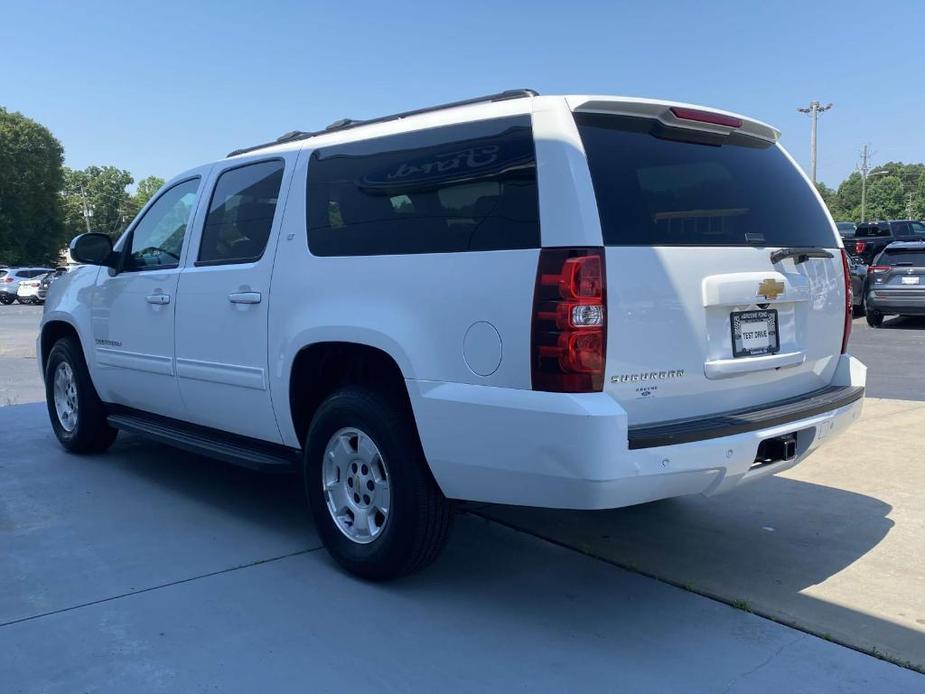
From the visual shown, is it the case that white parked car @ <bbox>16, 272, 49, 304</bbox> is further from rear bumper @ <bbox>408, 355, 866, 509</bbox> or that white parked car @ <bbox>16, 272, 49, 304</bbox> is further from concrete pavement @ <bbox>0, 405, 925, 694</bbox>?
rear bumper @ <bbox>408, 355, 866, 509</bbox>

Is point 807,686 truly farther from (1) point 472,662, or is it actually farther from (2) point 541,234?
(2) point 541,234

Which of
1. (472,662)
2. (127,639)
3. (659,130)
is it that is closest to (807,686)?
(472,662)

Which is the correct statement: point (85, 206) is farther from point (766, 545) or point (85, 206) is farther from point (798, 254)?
point (798, 254)

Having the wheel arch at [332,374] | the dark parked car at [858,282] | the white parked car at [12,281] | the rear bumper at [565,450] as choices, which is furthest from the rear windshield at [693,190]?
the white parked car at [12,281]

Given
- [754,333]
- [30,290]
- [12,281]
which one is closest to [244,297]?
[754,333]

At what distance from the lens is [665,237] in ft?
10.7

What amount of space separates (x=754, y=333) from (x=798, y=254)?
507 mm

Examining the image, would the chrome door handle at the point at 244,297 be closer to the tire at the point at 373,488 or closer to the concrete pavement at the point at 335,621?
the tire at the point at 373,488

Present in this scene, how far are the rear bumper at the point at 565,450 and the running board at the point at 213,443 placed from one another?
3.98 feet

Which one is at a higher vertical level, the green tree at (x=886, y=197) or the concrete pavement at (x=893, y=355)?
the green tree at (x=886, y=197)

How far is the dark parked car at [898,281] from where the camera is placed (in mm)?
14516

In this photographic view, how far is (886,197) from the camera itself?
11744 cm

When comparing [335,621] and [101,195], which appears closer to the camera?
[335,621]

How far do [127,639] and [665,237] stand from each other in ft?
8.64
